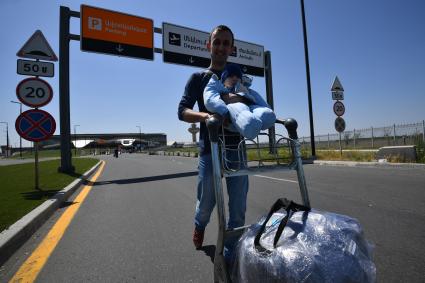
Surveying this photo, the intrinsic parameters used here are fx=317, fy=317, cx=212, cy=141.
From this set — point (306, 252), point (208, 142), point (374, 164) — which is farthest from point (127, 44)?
point (306, 252)

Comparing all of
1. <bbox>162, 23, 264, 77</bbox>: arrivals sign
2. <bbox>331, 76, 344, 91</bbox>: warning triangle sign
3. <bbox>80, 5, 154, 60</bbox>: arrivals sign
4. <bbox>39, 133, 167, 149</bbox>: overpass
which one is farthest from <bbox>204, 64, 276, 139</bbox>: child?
<bbox>39, 133, 167, 149</bbox>: overpass

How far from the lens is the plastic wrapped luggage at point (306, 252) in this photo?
139 centimetres

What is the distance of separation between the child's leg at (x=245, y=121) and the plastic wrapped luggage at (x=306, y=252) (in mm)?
441

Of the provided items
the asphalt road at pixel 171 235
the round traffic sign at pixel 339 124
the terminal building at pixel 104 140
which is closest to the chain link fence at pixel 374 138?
the round traffic sign at pixel 339 124

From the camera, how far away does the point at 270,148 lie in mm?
2111

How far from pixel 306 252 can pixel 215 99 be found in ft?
3.41

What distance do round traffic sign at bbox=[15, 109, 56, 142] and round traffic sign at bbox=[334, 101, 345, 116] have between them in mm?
12053

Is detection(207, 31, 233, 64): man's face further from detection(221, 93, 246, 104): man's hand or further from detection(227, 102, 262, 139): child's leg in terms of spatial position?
detection(227, 102, 262, 139): child's leg

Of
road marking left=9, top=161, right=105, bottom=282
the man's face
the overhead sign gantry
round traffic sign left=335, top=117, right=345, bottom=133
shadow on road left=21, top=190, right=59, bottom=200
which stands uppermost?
the overhead sign gantry

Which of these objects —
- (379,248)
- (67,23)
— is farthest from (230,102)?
(67,23)

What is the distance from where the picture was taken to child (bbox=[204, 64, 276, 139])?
1847mm

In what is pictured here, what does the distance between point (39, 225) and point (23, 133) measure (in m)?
3.36

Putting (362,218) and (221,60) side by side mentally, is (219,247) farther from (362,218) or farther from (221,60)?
(362,218)

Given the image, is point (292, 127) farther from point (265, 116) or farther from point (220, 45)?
point (220, 45)
